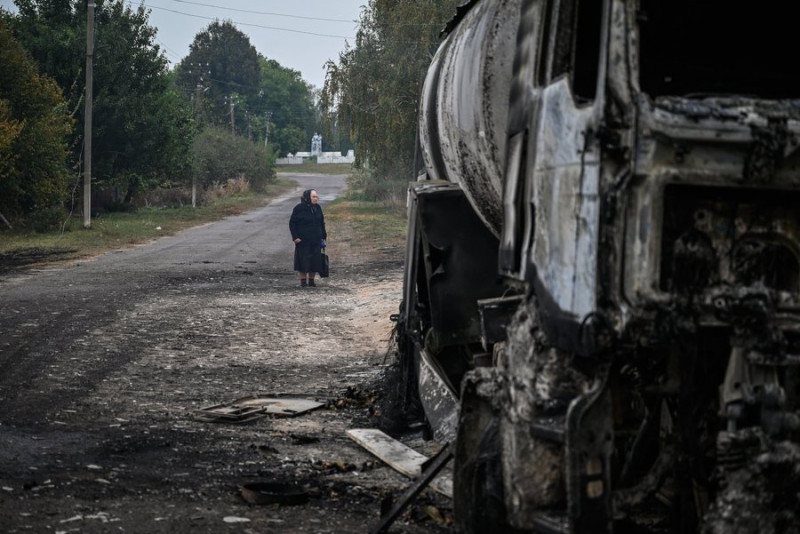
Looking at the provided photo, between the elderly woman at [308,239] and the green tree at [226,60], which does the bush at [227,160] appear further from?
the green tree at [226,60]

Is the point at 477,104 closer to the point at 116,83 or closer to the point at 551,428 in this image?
the point at 551,428

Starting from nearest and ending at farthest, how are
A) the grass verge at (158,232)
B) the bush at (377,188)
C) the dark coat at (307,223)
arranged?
the dark coat at (307,223), the grass verge at (158,232), the bush at (377,188)

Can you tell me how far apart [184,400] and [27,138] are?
881 inches

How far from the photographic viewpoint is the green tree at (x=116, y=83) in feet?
121

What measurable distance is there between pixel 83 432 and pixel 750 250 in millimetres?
5070

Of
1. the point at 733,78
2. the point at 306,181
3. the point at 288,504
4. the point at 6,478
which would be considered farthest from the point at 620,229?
the point at 306,181

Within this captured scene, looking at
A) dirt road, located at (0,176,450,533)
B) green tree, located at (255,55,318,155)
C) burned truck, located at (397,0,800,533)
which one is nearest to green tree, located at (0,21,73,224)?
dirt road, located at (0,176,450,533)

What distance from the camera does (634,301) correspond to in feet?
12.5

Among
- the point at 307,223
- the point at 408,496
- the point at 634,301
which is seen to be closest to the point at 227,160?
the point at 307,223

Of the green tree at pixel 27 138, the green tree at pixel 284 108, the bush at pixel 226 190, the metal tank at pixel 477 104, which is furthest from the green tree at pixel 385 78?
the green tree at pixel 284 108

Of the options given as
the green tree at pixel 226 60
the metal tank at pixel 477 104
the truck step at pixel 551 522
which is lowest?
the truck step at pixel 551 522

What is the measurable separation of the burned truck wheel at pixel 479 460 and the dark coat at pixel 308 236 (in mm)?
12873

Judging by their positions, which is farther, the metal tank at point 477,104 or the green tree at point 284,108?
the green tree at point 284,108

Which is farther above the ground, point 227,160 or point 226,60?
point 226,60
